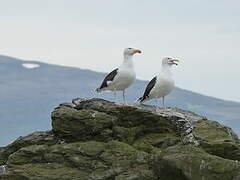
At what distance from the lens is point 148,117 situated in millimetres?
27109

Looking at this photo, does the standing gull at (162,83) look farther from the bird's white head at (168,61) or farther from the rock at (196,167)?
the rock at (196,167)

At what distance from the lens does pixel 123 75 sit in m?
29.8

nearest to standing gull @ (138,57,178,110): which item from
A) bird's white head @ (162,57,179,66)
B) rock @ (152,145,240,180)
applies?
bird's white head @ (162,57,179,66)

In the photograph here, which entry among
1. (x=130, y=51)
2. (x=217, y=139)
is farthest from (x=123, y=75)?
(x=217, y=139)

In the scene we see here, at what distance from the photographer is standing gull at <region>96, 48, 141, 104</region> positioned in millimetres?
29859

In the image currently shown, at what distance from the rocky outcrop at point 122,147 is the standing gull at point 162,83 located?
57.5 inches

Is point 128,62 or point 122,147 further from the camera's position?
point 128,62

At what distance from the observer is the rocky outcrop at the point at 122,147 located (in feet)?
73.7

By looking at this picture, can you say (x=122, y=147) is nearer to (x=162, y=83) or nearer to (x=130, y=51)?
(x=162, y=83)

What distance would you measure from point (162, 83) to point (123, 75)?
1823 mm

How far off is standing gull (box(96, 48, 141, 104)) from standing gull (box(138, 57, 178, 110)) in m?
0.96

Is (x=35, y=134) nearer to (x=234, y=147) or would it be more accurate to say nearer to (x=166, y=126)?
(x=166, y=126)

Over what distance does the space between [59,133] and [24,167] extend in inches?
107

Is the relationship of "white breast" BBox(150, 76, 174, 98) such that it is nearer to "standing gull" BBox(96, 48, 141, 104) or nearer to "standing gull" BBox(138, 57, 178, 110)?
"standing gull" BBox(138, 57, 178, 110)
